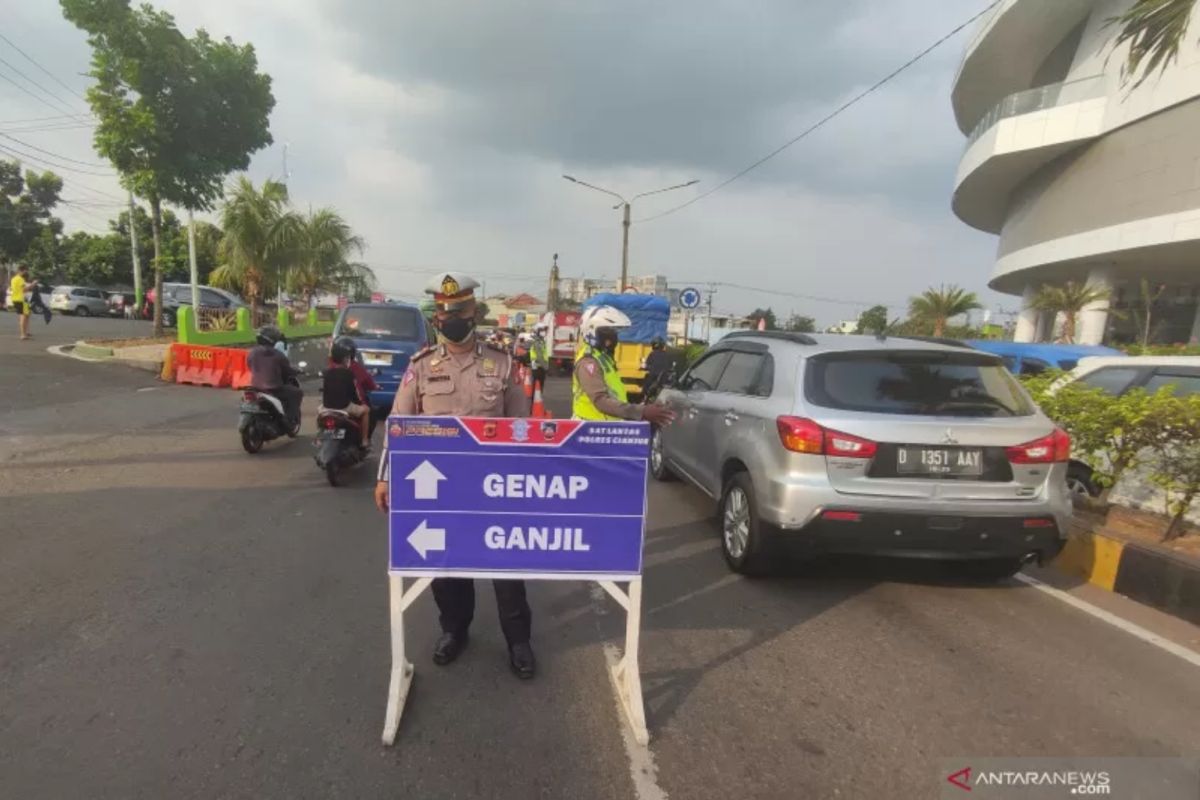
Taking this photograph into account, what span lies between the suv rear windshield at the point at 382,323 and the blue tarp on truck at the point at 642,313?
6811mm

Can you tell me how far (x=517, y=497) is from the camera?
2.76 m

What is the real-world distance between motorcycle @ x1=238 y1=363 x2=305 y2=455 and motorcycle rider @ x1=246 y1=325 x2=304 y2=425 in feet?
0.28

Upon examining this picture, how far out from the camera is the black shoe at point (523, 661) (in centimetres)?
313

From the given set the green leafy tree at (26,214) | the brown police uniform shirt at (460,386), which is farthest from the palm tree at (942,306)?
the green leafy tree at (26,214)

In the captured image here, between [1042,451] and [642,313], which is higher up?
[642,313]

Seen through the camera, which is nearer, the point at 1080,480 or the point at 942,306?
the point at 1080,480

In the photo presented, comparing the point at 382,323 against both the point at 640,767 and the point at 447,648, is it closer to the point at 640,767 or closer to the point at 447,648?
the point at 447,648

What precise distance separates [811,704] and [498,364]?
2128mm

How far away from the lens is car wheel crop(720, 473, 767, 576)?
4.25 m

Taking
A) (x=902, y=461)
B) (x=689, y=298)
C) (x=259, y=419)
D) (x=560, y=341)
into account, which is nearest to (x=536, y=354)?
(x=689, y=298)

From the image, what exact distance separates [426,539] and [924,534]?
9.32 feet

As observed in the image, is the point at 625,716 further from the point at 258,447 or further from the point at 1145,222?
the point at 1145,222

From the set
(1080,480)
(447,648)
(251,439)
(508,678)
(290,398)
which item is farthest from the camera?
(290,398)

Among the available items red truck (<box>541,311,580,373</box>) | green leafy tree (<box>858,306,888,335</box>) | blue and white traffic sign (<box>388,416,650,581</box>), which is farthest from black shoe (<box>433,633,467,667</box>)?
green leafy tree (<box>858,306,888,335</box>)
